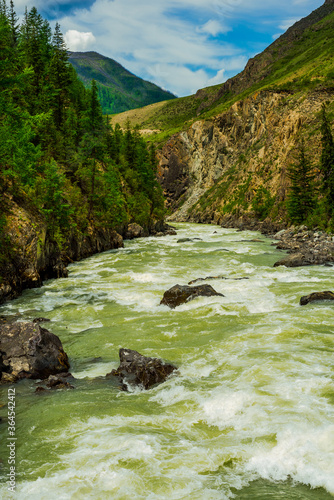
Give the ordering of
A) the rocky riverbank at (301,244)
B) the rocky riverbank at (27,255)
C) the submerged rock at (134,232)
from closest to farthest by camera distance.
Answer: the rocky riverbank at (27,255)
the rocky riverbank at (301,244)
the submerged rock at (134,232)

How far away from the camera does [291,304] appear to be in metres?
14.4

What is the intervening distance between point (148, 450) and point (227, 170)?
4470 inches

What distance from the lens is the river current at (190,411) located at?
4953 millimetres

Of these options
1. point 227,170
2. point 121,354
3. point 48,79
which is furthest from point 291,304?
point 227,170

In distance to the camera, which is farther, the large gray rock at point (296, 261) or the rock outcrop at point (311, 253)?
the rock outcrop at point (311, 253)

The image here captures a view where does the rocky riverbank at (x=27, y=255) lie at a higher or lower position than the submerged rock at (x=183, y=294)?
higher

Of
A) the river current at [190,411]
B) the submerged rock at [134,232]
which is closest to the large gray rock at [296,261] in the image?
the river current at [190,411]

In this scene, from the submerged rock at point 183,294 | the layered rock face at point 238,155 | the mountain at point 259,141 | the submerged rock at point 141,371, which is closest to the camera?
the submerged rock at point 141,371

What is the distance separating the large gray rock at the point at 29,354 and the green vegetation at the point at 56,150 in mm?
8302

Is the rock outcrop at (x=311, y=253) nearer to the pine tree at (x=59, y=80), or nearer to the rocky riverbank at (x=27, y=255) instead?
the rocky riverbank at (x=27, y=255)

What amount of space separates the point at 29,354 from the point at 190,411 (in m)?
4.81

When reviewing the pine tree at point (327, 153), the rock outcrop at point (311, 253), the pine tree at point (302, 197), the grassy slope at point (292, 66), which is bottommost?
the rock outcrop at point (311, 253)

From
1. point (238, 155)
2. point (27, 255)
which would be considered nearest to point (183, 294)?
point (27, 255)

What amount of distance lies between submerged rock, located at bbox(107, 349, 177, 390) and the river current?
277 millimetres
